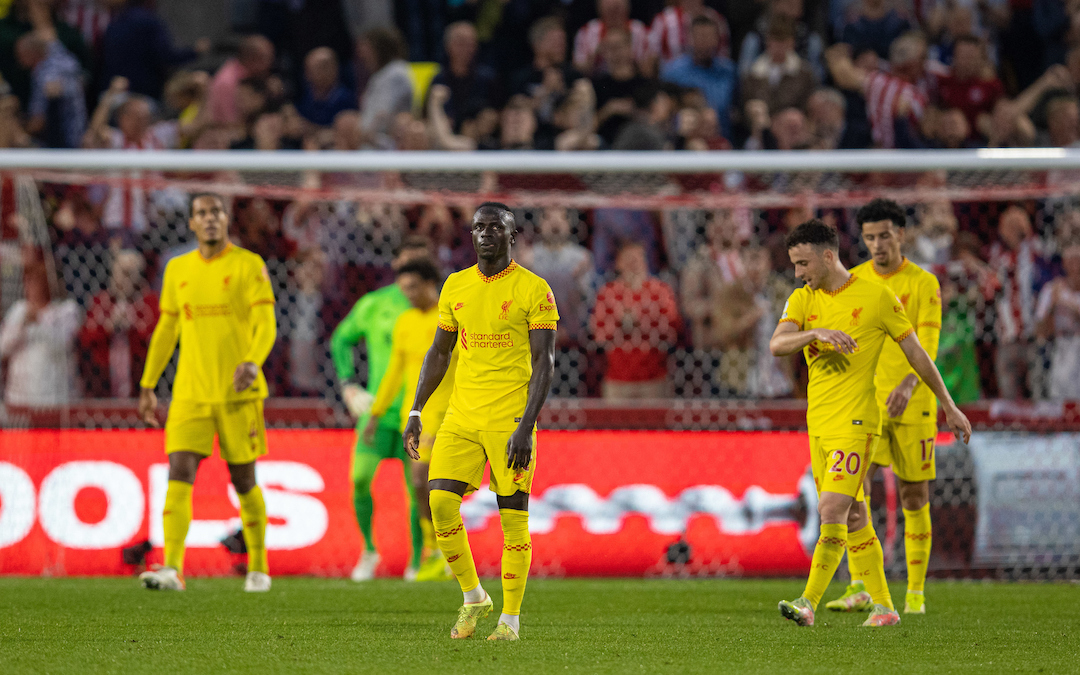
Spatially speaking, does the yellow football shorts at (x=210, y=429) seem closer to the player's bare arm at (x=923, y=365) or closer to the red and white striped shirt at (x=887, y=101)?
the player's bare arm at (x=923, y=365)

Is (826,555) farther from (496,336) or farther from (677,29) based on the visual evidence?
(677,29)

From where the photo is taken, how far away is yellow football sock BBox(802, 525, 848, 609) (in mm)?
6363

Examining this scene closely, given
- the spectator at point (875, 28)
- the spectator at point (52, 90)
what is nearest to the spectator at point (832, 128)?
the spectator at point (875, 28)

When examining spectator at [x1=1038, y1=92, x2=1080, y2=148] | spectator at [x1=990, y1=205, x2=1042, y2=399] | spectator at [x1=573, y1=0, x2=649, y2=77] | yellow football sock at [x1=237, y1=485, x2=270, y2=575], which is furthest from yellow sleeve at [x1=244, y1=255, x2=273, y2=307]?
spectator at [x1=1038, y1=92, x2=1080, y2=148]

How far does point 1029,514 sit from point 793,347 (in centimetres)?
422

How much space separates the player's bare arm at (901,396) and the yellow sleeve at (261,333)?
12.0ft

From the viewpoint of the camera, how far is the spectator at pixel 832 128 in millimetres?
12891

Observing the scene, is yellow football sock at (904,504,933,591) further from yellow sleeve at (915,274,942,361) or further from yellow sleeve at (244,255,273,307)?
yellow sleeve at (244,255,273,307)

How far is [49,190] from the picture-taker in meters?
11.3

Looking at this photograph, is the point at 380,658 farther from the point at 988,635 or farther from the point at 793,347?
the point at 988,635

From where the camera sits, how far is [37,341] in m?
10.3

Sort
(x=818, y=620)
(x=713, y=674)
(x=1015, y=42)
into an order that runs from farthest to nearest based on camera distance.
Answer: (x=1015, y=42) < (x=818, y=620) < (x=713, y=674)

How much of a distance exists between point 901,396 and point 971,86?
7.21m

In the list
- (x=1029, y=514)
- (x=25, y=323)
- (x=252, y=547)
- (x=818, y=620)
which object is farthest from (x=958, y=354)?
(x=25, y=323)
